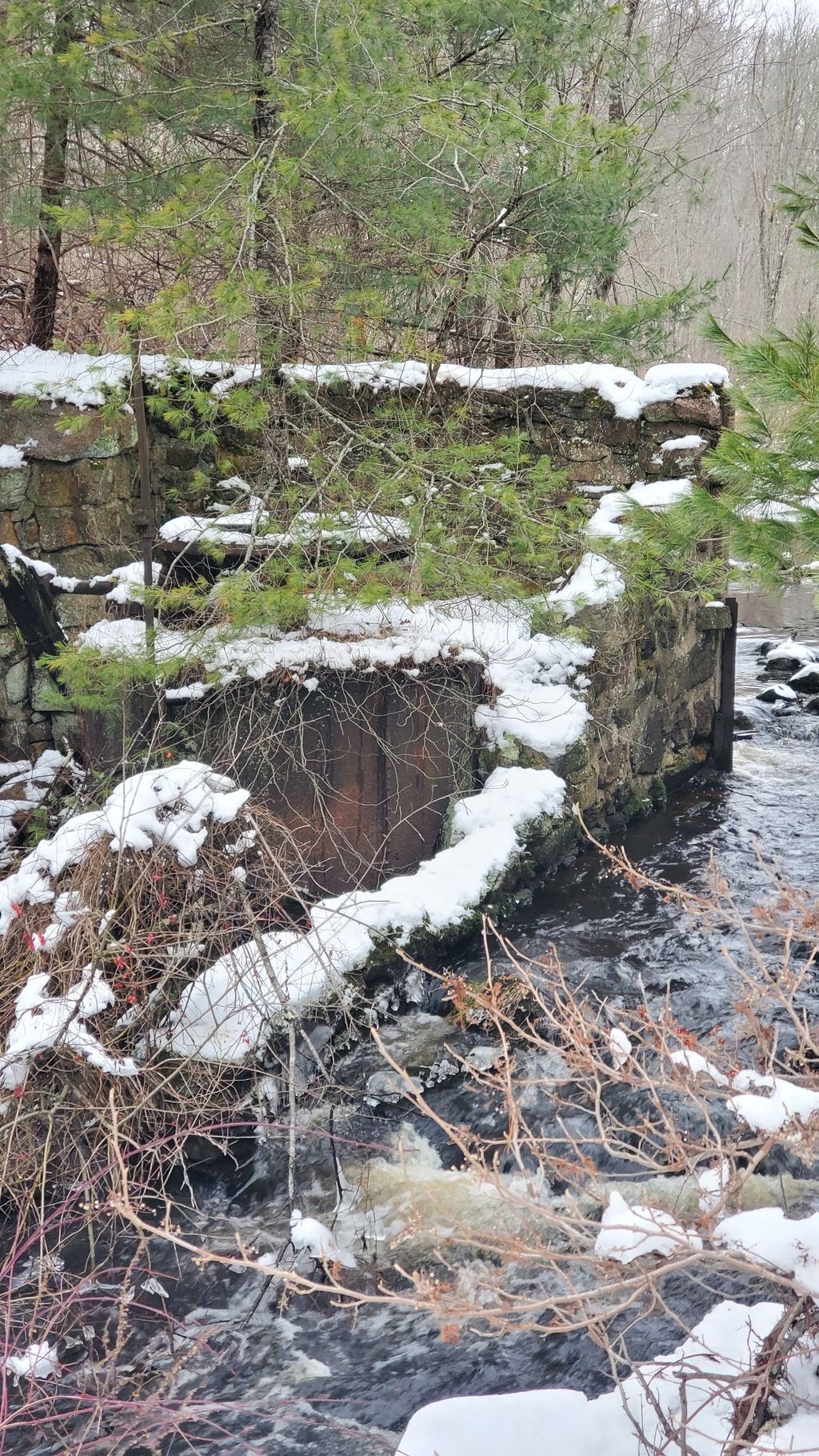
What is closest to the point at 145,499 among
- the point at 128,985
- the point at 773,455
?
the point at 128,985

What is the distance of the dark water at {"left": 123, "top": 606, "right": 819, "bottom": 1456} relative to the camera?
9.20ft

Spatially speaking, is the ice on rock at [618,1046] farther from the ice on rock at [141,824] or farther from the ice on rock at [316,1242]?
the ice on rock at [141,824]

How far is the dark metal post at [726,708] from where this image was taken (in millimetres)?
7422

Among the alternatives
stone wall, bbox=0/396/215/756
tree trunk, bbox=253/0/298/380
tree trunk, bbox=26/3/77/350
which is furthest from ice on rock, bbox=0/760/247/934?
tree trunk, bbox=26/3/77/350

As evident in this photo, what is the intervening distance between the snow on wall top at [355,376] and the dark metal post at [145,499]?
0.33ft

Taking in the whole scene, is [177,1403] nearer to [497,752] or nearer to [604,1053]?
[604,1053]

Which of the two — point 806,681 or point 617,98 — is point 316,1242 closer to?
point 806,681

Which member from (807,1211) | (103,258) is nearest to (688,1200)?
(807,1211)

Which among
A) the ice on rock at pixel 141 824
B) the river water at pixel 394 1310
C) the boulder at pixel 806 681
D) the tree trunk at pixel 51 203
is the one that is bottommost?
the river water at pixel 394 1310

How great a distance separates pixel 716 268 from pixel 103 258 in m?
18.2

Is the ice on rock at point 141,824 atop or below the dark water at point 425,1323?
atop

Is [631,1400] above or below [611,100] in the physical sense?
below

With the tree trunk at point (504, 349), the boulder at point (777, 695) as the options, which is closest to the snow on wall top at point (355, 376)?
the tree trunk at point (504, 349)

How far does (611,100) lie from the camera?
10797mm
